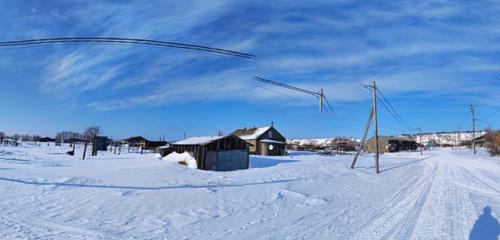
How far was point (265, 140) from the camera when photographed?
2323 inches

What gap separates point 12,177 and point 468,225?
14384 mm

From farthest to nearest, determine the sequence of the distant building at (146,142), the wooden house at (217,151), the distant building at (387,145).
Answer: the distant building at (387,145) < the distant building at (146,142) < the wooden house at (217,151)

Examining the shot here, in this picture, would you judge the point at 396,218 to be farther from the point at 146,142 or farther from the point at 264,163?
the point at 146,142

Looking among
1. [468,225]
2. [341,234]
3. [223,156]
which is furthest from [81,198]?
[223,156]

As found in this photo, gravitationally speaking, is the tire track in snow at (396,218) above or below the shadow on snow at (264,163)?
below

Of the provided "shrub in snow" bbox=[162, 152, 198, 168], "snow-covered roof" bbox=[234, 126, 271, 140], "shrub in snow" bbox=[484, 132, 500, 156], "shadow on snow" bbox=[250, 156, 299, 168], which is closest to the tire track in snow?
"shrub in snow" bbox=[162, 152, 198, 168]

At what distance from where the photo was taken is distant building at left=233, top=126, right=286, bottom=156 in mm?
58569

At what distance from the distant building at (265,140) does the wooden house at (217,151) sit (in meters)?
25.7

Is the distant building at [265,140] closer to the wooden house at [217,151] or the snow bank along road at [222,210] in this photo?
the wooden house at [217,151]

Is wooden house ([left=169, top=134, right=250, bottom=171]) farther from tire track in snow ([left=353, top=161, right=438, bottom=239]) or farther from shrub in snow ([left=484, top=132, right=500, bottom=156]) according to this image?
shrub in snow ([left=484, top=132, right=500, bottom=156])

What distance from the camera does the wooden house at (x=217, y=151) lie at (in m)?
27.6

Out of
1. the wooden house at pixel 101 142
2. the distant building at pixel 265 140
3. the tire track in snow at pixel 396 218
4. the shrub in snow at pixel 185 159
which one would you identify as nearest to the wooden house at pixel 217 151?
the shrub in snow at pixel 185 159

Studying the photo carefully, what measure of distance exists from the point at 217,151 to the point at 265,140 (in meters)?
30.6

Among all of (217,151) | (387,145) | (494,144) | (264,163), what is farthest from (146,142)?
(387,145)
